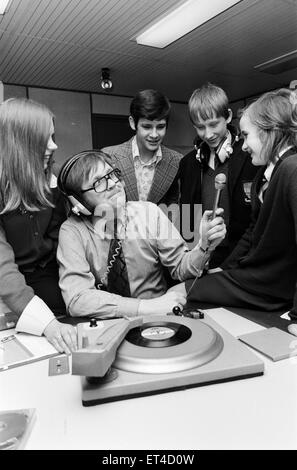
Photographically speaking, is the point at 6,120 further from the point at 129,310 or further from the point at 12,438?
the point at 12,438

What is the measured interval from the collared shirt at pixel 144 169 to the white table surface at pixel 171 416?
1.70 meters

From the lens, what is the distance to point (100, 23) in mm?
3600

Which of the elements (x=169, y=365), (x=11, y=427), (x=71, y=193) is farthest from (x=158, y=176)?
(x=11, y=427)

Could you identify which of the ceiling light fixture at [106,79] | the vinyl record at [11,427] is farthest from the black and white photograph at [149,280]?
the ceiling light fixture at [106,79]

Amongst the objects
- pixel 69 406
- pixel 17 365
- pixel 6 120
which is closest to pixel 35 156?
pixel 6 120

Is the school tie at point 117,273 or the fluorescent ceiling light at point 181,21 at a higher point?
the fluorescent ceiling light at point 181,21

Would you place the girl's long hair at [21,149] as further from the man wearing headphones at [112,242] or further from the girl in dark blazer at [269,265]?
the girl in dark blazer at [269,265]

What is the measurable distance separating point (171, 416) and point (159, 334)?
19 centimetres

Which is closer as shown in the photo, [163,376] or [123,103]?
[163,376]

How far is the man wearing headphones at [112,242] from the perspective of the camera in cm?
138

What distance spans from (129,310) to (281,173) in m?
0.61

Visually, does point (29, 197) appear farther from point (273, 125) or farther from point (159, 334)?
point (273, 125)

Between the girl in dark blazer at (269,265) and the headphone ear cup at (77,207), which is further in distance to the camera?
the headphone ear cup at (77,207)

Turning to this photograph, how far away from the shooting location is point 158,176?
7.64 ft
